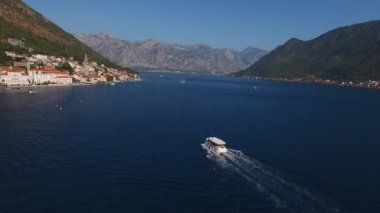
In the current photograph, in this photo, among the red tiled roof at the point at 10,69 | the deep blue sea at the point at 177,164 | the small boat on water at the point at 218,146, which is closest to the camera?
the deep blue sea at the point at 177,164

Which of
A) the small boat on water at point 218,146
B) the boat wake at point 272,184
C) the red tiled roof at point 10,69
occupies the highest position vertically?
the red tiled roof at point 10,69

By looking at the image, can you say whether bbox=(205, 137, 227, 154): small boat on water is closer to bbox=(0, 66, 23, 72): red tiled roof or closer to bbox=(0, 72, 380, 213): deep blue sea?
bbox=(0, 72, 380, 213): deep blue sea

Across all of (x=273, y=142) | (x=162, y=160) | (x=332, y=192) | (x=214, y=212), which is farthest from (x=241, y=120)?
(x=214, y=212)

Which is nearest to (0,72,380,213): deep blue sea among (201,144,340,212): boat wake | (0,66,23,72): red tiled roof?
(201,144,340,212): boat wake

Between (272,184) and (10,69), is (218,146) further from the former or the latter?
(10,69)

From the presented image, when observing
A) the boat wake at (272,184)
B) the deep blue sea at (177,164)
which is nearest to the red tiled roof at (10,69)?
the deep blue sea at (177,164)

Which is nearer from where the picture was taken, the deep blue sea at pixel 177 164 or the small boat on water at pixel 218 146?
the deep blue sea at pixel 177 164

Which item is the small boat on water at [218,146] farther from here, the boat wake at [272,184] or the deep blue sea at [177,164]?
the deep blue sea at [177,164]
